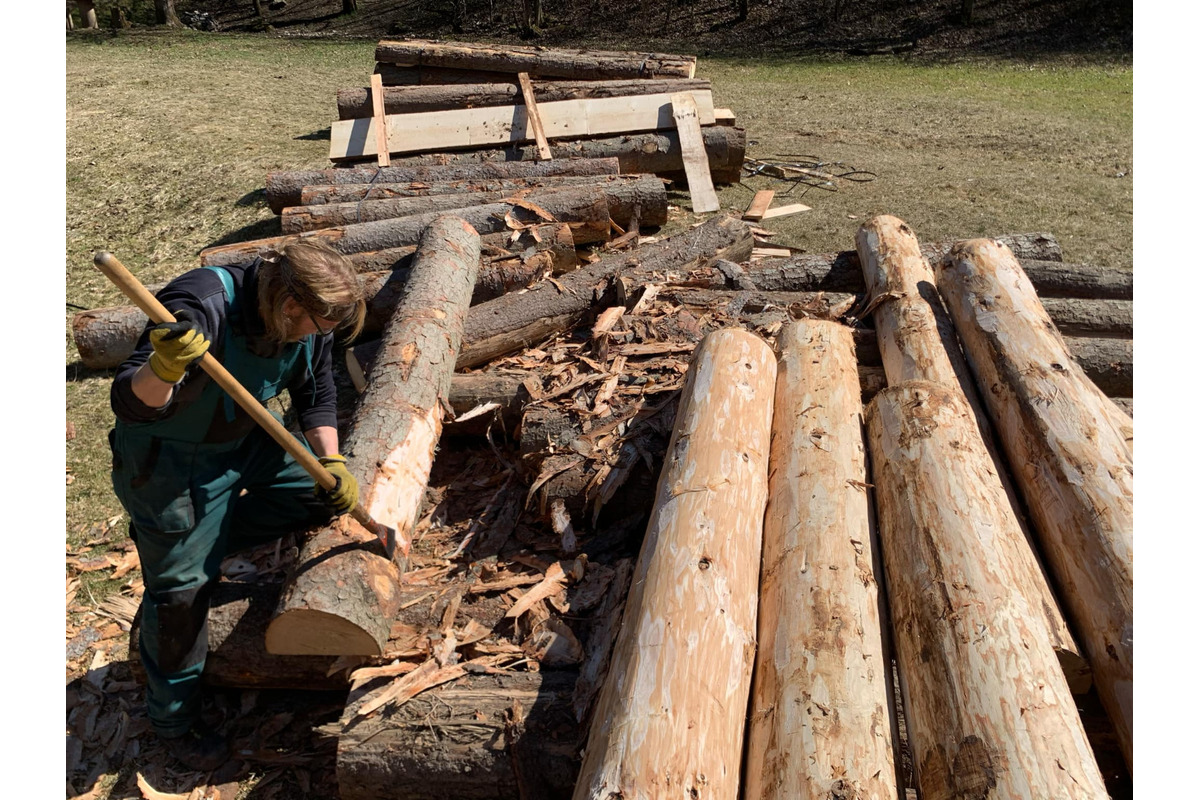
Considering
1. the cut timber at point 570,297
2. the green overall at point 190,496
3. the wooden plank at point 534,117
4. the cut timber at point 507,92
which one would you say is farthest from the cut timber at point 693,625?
the cut timber at point 507,92

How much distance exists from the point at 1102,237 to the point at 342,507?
8754 mm

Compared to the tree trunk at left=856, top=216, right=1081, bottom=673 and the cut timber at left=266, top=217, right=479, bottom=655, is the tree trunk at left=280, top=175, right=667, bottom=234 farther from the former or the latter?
the tree trunk at left=856, top=216, right=1081, bottom=673

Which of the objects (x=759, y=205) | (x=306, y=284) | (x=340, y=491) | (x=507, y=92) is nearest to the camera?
(x=306, y=284)

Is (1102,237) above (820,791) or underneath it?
above

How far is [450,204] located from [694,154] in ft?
11.5

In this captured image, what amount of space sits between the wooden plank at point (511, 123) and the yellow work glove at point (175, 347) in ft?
25.4

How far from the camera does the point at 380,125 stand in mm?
10578

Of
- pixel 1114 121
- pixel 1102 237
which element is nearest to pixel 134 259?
pixel 1102 237

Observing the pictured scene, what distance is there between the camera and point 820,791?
2.68 meters

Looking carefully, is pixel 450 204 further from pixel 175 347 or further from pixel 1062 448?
pixel 1062 448

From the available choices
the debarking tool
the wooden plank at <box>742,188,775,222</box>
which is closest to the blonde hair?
the debarking tool

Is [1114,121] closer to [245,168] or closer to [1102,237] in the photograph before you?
[1102,237]

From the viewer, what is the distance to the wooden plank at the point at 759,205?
9.58m

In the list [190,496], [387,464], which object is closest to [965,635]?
[387,464]
